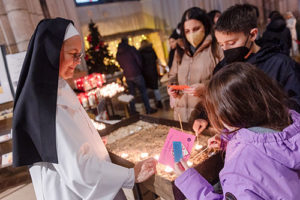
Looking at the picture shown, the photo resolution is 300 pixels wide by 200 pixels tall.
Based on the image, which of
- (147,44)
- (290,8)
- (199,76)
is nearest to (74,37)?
(199,76)

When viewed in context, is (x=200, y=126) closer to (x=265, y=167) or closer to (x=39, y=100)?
(x=265, y=167)

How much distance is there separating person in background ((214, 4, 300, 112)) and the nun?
1008 mm

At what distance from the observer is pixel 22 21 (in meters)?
4.12

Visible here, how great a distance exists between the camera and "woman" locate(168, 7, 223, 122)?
2.37m

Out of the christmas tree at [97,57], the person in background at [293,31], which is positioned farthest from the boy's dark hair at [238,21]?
the person in background at [293,31]

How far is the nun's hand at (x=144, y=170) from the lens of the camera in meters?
1.48

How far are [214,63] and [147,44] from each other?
4.85 meters

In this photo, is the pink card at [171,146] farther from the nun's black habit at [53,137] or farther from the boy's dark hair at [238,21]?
the boy's dark hair at [238,21]

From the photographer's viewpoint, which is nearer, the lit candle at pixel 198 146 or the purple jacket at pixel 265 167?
the purple jacket at pixel 265 167

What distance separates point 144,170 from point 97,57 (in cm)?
612

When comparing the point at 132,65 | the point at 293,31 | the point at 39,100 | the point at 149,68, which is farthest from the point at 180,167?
the point at 293,31

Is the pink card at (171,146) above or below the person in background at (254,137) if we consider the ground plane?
below

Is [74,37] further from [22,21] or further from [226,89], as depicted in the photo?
[22,21]

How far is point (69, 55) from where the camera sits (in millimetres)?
1550
